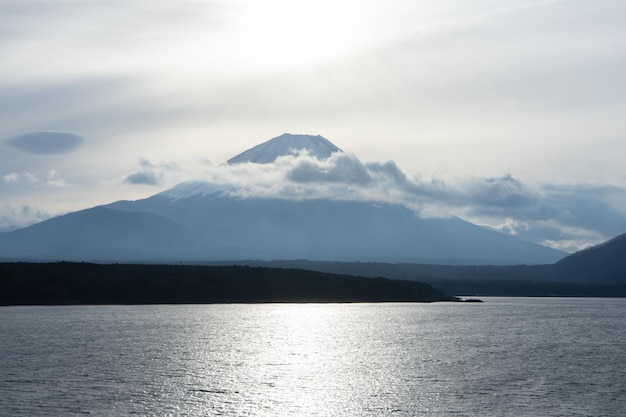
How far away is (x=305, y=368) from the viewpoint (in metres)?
91.7

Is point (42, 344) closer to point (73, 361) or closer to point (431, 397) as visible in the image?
point (73, 361)

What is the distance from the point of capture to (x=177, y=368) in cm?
8856

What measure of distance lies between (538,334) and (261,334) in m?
42.7

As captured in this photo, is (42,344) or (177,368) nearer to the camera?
(177,368)

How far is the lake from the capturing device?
66.2m

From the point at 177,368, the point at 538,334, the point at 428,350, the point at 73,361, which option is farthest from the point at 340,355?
the point at 538,334

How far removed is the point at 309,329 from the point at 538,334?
1501 inches

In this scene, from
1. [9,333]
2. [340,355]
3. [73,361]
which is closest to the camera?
[73,361]

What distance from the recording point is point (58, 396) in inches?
2682

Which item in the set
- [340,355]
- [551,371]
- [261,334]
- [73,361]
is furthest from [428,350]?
[73,361]

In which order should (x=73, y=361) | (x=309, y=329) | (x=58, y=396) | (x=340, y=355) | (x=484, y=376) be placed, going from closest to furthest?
(x=58, y=396)
(x=484, y=376)
(x=73, y=361)
(x=340, y=355)
(x=309, y=329)

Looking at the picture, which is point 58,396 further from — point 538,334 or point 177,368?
point 538,334

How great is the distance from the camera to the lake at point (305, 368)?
66.2 meters

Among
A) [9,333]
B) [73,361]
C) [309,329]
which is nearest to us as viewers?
[73,361]
